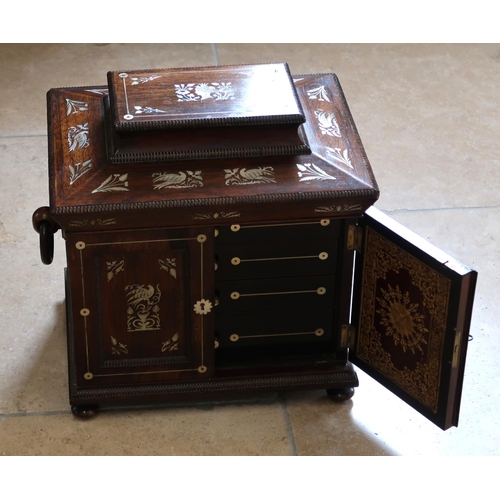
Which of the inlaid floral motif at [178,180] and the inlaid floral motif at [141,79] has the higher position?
the inlaid floral motif at [141,79]

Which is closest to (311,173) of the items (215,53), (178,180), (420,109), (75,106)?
(178,180)

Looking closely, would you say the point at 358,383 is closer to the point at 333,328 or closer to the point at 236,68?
the point at 333,328

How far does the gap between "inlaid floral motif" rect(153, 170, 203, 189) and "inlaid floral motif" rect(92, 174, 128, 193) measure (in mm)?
71

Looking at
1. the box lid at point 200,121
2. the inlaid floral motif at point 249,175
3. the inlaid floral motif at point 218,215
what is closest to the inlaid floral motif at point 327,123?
the box lid at point 200,121

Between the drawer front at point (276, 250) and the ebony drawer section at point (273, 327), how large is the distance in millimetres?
123

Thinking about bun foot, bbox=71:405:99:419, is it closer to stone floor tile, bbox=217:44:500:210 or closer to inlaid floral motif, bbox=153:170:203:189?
inlaid floral motif, bbox=153:170:203:189

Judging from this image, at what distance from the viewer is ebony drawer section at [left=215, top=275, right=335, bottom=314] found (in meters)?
2.53

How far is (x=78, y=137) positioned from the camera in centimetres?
247

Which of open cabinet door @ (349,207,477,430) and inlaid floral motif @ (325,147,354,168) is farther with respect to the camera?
inlaid floral motif @ (325,147,354,168)

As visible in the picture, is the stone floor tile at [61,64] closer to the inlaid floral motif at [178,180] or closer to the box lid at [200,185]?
the box lid at [200,185]

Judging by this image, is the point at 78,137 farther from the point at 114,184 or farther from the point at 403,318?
the point at 403,318

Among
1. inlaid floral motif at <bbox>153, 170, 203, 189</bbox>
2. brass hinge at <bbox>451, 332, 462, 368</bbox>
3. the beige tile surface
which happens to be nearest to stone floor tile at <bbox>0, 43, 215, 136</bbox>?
the beige tile surface

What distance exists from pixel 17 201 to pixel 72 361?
942 mm

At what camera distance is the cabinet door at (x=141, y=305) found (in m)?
2.38
